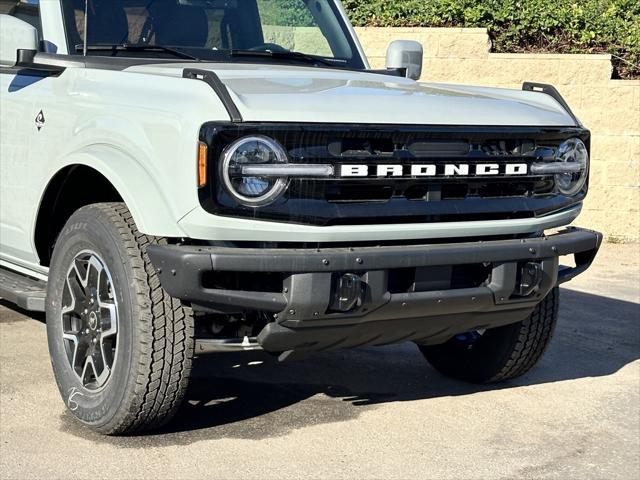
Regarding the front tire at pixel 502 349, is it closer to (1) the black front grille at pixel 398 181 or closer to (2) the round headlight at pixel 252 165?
(1) the black front grille at pixel 398 181

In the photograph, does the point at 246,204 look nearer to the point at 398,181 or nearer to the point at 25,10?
the point at 398,181

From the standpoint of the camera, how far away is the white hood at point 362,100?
4.23 metres

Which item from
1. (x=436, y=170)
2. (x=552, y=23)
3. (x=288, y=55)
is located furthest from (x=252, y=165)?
(x=552, y=23)

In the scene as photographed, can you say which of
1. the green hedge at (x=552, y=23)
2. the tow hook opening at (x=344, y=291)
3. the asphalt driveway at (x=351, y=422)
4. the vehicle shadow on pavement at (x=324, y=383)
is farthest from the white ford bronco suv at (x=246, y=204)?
the green hedge at (x=552, y=23)

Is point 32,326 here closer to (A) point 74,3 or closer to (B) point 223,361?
(B) point 223,361

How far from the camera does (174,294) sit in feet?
13.5

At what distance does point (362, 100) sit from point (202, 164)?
0.77 m

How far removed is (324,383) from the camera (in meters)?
5.61

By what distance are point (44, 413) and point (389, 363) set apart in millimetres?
1941

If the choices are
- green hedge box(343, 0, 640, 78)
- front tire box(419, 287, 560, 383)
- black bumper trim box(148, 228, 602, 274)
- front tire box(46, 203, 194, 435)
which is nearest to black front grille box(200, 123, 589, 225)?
black bumper trim box(148, 228, 602, 274)

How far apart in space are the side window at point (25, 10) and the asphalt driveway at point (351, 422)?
168cm

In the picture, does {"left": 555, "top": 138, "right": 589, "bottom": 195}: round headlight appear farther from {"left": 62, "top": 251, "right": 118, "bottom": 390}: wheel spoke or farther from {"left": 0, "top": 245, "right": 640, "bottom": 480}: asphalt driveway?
{"left": 62, "top": 251, "right": 118, "bottom": 390}: wheel spoke

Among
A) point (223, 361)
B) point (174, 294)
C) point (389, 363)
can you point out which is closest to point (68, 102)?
point (174, 294)

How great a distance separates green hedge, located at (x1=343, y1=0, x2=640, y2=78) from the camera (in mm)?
10391
